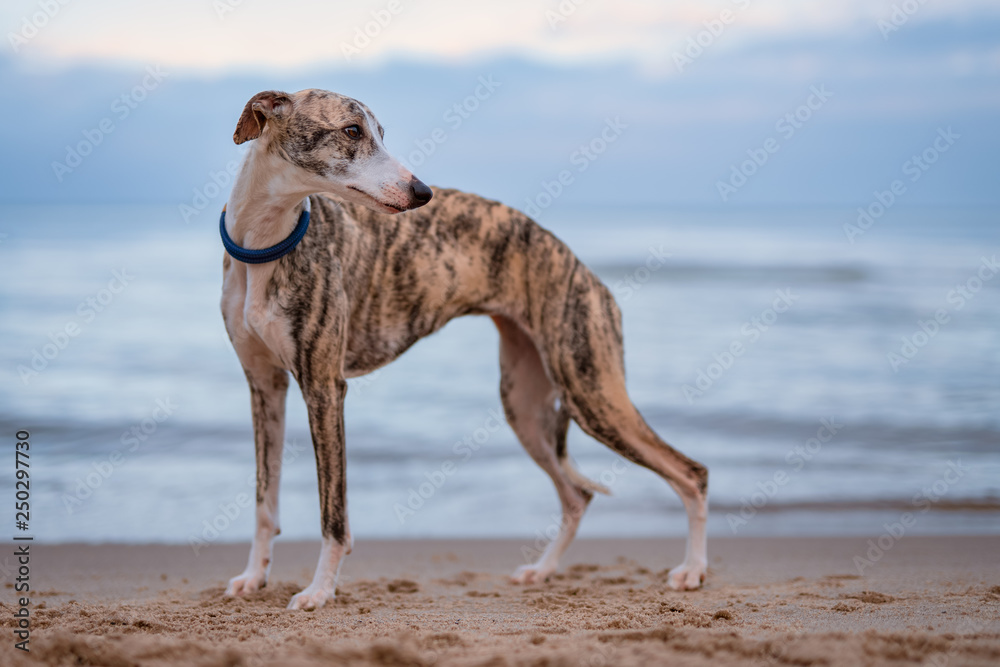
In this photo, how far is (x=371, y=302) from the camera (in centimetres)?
416

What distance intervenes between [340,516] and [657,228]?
115ft

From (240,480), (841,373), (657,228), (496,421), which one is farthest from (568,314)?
(657,228)

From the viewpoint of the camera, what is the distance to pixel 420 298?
429 cm

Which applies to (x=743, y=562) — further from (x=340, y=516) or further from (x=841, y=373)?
(x=841, y=373)
